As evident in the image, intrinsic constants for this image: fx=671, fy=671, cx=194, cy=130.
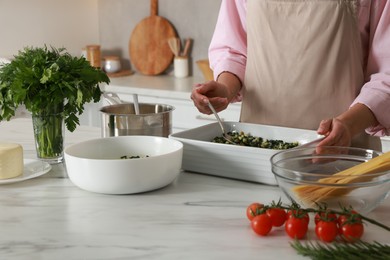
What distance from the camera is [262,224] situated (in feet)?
3.65

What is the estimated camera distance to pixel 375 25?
175cm

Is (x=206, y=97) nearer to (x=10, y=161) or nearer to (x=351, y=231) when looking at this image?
(x=10, y=161)

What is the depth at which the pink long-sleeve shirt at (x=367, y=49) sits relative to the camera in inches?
65.4

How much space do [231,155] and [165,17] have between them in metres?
2.55

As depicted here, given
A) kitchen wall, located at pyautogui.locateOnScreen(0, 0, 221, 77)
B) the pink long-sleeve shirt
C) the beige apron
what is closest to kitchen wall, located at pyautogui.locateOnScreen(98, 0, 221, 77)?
kitchen wall, located at pyautogui.locateOnScreen(0, 0, 221, 77)

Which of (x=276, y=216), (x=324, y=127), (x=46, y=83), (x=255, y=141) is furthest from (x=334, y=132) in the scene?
(x=46, y=83)

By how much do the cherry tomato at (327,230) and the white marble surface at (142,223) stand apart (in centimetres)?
5

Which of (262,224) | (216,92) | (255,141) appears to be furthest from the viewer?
(216,92)

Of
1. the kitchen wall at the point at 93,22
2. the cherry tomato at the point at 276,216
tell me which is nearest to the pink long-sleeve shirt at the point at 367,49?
the cherry tomato at the point at 276,216

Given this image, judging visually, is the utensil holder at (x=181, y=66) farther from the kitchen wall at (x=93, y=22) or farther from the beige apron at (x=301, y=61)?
the beige apron at (x=301, y=61)

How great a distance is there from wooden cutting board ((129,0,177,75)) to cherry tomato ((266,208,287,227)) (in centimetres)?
280

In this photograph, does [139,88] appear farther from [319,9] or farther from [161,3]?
[319,9]

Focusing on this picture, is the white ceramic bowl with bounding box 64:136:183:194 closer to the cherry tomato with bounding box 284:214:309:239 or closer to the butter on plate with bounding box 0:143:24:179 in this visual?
the butter on plate with bounding box 0:143:24:179


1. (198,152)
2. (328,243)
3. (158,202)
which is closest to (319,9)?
(198,152)
